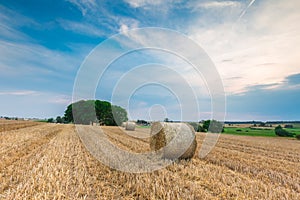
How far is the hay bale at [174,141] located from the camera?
796 centimetres

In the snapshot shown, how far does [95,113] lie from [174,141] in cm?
5236

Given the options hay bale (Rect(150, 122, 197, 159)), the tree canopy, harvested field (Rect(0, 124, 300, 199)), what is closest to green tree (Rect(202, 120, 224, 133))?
the tree canopy

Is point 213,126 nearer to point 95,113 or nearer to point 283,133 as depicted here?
point 283,133

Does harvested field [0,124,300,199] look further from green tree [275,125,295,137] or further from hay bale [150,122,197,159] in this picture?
green tree [275,125,295,137]

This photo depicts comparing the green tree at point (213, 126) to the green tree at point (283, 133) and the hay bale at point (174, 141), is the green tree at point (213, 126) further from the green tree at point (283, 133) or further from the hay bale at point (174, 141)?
the hay bale at point (174, 141)

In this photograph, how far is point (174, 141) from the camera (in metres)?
8.04

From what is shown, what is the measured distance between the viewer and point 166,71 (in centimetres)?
1267

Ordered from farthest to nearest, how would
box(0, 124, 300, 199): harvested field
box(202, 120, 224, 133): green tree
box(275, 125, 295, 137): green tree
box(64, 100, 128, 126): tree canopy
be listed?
box(64, 100, 128, 126): tree canopy, box(202, 120, 224, 133): green tree, box(275, 125, 295, 137): green tree, box(0, 124, 300, 199): harvested field

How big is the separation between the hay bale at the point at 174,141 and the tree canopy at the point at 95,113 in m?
45.2

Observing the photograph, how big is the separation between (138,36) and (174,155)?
612cm

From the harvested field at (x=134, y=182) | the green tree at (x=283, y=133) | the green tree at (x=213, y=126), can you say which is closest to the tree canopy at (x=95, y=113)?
the green tree at (x=213, y=126)

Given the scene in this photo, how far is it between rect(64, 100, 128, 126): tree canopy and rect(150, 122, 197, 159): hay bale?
148ft

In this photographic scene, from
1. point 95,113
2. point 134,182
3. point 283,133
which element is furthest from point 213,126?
point 134,182

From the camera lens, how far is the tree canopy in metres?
56.5
